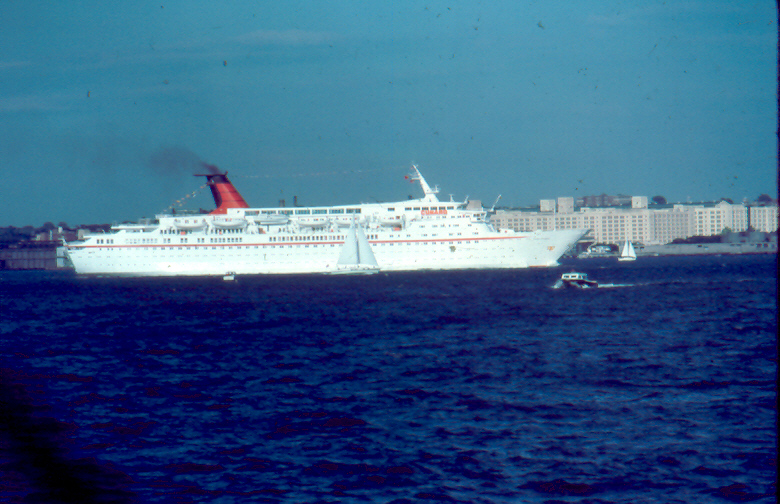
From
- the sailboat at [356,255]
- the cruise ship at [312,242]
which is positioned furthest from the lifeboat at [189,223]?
the sailboat at [356,255]

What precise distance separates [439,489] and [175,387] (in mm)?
8368

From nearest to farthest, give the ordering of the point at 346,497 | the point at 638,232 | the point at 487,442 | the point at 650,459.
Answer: the point at 346,497, the point at 650,459, the point at 487,442, the point at 638,232

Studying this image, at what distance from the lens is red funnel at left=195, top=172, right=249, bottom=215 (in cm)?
7400

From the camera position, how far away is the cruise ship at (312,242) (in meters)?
66.1

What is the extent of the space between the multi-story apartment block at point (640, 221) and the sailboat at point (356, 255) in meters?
108

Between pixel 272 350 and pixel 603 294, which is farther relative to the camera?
pixel 603 294

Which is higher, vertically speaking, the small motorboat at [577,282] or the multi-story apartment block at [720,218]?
the multi-story apartment block at [720,218]

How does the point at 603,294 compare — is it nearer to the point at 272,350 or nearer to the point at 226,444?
the point at 272,350

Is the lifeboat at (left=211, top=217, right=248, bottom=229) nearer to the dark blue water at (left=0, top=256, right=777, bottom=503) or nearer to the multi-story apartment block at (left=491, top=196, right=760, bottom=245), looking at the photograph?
the dark blue water at (left=0, top=256, right=777, bottom=503)

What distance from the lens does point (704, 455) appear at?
396 inches

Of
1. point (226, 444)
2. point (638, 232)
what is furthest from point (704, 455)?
point (638, 232)

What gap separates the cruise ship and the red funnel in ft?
8.88

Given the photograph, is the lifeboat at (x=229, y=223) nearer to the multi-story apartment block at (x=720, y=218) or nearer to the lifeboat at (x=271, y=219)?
the lifeboat at (x=271, y=219)

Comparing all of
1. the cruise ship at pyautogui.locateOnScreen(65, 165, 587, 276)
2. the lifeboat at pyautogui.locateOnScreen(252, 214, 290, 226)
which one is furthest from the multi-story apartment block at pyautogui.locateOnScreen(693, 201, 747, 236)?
the lifeboat at pyautogui.locateOnScreen(252, 214, 290, 226)
